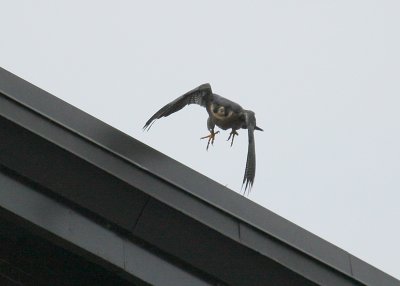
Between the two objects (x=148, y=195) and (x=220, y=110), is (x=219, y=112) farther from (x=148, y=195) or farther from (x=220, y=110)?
(x=148, y=195)

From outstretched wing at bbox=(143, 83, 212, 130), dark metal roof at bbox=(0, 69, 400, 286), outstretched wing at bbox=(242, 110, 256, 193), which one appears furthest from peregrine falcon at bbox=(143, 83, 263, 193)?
dark metal roof at bbox=(0, 69, 400, 286)

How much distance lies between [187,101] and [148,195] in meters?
3.51

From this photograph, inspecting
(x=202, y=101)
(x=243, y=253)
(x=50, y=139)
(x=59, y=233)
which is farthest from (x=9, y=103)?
(x=202, y=101)

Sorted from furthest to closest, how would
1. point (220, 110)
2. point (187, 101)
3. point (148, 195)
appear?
point (220, 110), point (187, 101), point (148, 195)

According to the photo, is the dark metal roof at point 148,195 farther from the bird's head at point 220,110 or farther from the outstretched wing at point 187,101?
the bird's head at point 220,110

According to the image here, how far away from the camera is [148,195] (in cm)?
364

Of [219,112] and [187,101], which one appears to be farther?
[219,112]

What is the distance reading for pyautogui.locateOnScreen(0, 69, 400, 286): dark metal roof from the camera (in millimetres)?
3592

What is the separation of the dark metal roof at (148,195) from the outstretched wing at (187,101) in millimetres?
2383

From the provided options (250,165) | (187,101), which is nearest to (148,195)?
(250,165)

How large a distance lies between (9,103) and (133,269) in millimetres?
880

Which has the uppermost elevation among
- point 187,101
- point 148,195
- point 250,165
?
point 187,101

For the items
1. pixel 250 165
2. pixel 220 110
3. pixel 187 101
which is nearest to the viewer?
pixel 250 165

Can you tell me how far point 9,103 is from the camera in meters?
3.61
